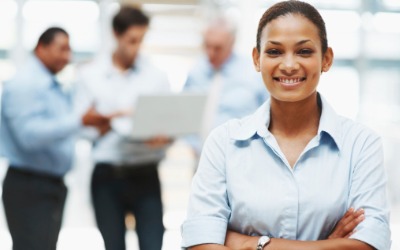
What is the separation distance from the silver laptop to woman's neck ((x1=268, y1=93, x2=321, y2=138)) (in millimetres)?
1564

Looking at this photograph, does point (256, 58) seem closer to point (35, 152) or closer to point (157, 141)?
point (157, 141)

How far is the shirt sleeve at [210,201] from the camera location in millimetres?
1610

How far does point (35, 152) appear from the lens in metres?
3.22

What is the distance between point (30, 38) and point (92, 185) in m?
2.62

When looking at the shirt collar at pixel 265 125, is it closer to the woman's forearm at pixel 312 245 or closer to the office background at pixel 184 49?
the woman's forearm at pixel 312 245

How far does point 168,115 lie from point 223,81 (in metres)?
0.44

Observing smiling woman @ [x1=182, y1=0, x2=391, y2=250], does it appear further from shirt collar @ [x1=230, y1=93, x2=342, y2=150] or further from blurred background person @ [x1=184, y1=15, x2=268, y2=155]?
blurred background person @ [x1=184, y1=15, x2=268, y2=155]

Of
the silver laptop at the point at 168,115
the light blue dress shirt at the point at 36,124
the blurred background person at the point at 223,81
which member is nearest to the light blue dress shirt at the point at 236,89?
the blurred background person at the point at 223,81

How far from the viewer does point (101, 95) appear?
3.30 m

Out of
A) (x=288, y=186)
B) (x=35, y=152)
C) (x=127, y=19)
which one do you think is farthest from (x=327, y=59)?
(x=35, y=152)

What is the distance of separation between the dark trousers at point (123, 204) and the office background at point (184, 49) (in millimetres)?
2281

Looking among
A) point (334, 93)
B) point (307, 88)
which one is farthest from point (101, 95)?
point (334, 93)

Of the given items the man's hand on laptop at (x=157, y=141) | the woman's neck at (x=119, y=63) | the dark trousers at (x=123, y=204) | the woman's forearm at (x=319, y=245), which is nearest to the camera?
the woman's forearm at (x=319, y=245)

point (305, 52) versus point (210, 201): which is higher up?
point (305, 52)
